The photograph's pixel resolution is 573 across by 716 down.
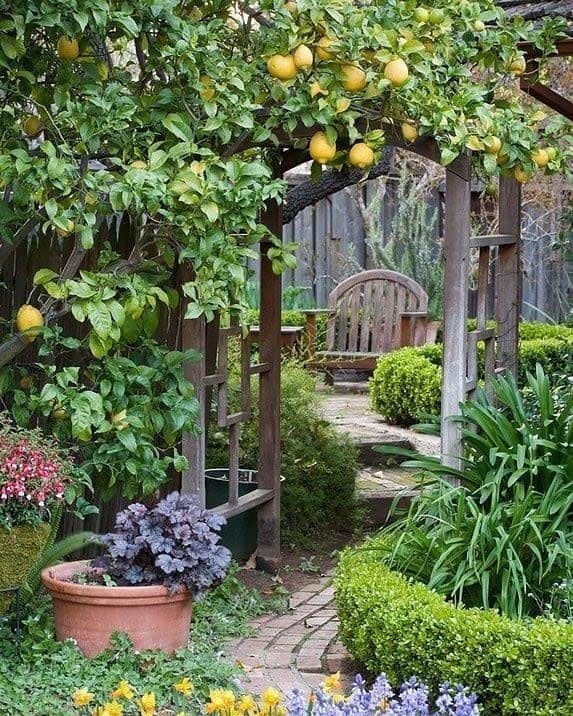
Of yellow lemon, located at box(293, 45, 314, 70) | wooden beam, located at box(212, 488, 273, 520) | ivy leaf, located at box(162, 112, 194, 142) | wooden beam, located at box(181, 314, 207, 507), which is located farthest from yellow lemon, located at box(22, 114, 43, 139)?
wooden beam, located at box(212, 488, 273, 520)

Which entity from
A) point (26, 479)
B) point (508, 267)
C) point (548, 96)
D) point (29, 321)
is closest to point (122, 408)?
point (29, 321)

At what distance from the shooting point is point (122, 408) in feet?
15.7

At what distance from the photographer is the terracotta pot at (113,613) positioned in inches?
172

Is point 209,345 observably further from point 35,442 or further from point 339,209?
point 339,209

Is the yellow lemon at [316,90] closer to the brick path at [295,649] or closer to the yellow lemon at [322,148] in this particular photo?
the yellow lemon at [322,148]

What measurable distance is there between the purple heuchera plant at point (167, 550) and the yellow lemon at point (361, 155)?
154cm

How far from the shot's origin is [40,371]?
5418mm

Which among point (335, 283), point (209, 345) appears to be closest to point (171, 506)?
point (209, 345)

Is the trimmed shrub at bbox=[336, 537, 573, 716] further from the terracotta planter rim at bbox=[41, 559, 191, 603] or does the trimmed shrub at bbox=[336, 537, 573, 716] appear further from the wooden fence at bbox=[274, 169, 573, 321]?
the wooden fence at bbox=[274, 169, 573, 321]

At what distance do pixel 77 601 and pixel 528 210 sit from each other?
11.7m

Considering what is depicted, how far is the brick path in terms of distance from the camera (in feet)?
14.9

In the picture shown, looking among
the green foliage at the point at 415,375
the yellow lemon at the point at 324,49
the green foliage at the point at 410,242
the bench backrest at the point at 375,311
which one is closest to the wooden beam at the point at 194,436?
the yellow lemon at the point at 324,49

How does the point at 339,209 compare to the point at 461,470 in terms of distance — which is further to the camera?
the point at 339,209

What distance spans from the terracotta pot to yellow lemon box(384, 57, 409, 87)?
6.86 feet
